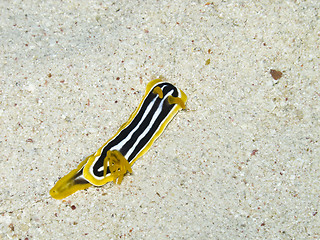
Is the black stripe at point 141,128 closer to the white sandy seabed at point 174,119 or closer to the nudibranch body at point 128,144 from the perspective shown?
the nudibranch body at point 128,144

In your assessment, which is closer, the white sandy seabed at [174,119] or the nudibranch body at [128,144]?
the nudibranch body at [128,144]

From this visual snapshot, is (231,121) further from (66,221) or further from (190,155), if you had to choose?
(66,221)

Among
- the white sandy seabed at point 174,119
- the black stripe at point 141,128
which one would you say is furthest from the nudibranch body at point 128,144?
the white sandy seabed at point 174,119

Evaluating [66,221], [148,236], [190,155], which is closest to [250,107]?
[190,155]

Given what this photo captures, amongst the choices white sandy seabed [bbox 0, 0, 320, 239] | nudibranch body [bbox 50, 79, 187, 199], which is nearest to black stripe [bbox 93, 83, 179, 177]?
nudibranch body [bbox 50, 79, 187, 199]

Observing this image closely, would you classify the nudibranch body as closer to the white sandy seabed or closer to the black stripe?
the black stripe

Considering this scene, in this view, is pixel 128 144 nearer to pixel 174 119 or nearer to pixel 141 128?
pixel 141 128
